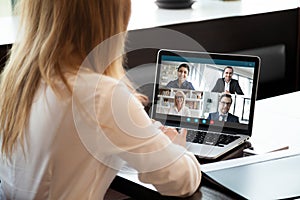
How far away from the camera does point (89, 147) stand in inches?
56.3

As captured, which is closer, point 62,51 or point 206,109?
point 62,51

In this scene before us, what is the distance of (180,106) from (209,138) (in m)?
0.14

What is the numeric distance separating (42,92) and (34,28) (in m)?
0.16

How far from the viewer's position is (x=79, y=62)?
4.75 ft

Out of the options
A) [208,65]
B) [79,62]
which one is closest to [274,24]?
[208,65]

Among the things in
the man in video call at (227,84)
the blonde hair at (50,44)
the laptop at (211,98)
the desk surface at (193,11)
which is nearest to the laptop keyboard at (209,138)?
the laptop at (211,98)

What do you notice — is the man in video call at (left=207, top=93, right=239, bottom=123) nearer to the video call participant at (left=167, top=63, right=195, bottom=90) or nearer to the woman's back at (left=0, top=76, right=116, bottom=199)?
the video call participant at (left=167, top=63, right=195, bottom=90)

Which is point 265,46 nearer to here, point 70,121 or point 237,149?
point 237,149

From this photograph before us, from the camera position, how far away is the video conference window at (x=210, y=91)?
1.89 metres

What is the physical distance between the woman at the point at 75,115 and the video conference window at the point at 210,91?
409 millimetres

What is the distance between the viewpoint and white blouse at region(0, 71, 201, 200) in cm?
140

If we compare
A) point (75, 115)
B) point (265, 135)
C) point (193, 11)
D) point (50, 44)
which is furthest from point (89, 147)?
point (193, 11)

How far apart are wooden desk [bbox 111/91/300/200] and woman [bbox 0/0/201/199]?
0.09 m

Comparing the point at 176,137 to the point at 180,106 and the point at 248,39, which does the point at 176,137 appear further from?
the point at 248,39
